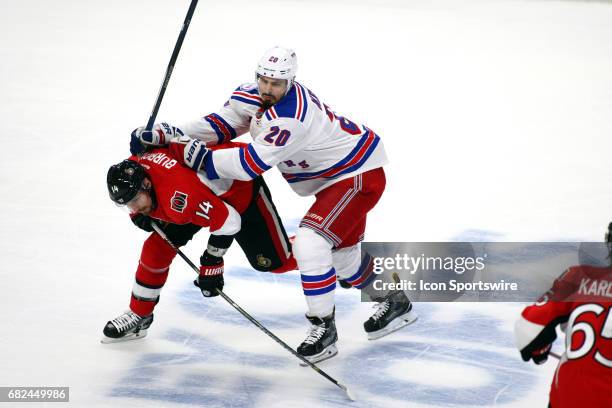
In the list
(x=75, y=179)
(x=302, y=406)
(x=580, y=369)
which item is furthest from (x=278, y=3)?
(x=580, y=369)

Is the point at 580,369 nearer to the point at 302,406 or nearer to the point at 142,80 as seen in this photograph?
the point at 302,406

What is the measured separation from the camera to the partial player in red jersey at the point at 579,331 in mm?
2516

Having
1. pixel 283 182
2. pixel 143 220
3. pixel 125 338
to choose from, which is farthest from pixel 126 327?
pixel 283 182

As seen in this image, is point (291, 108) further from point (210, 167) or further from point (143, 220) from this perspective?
point (143, 220)

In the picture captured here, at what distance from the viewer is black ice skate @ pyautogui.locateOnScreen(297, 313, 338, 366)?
410 centimetres

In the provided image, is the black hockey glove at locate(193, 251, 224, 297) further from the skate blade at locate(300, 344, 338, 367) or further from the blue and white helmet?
the blue and white helmet

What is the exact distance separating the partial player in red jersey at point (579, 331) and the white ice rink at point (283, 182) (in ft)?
3.78

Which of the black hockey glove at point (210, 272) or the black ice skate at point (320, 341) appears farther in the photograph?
the black ice skate at point (320, 341)

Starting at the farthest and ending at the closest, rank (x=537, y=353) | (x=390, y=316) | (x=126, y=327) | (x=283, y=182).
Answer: (x=283, y=182), (x=390, y=316), (x=126, y=327), (x=537, y=353)

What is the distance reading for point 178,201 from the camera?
153 inches

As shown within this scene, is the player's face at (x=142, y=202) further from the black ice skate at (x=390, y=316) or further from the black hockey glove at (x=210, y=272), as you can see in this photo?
the black ice skate at (x=390, y=316)

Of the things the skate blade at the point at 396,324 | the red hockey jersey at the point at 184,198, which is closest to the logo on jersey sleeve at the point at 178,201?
the red hockey jersey at the point at 184,198

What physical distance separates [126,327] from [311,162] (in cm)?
112

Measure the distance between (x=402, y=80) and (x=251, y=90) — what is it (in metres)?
3.71
